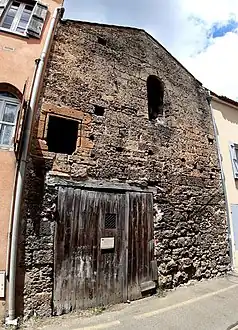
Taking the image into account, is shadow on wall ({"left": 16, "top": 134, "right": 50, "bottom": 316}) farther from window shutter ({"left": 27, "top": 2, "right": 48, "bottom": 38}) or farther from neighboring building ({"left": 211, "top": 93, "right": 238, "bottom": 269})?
neighboring building ({"left": 211, "top": 93, "right": 238, "bottom": 269})

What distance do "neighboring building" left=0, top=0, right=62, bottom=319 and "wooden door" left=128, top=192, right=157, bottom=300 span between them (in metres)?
2.70

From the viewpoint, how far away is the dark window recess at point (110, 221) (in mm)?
5551

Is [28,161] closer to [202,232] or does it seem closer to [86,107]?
[86,107]

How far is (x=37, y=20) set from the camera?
590 cm

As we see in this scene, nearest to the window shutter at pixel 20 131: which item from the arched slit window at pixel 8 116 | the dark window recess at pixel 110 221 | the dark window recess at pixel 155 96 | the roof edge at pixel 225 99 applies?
the arched slit window at pixel 8 116

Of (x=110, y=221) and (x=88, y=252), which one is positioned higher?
(x=110, y=221)

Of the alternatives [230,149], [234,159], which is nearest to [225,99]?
[230,149]

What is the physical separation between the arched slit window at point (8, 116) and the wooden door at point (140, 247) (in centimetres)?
309

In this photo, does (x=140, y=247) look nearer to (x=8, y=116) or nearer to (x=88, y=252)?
(x=88, y=252)

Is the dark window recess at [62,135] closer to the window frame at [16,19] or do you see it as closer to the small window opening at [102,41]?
the window frame at [16,19]

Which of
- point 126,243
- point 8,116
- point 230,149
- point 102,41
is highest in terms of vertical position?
point 102,41

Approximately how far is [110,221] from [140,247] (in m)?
1.05

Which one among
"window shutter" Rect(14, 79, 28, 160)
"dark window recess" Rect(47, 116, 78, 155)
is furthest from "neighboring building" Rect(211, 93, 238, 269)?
"window shutter" Rect(14, 79, 28, 160)

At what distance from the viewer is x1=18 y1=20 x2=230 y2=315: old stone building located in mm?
4906
